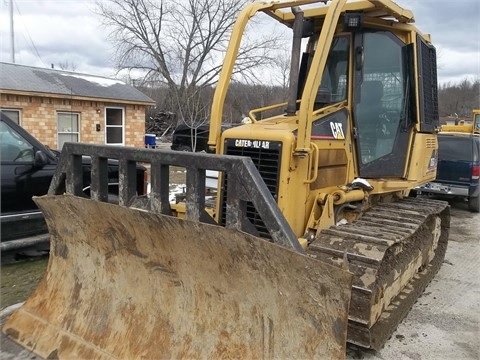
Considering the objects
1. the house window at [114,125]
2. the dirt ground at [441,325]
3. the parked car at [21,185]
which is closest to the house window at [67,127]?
the house window at [114,125]

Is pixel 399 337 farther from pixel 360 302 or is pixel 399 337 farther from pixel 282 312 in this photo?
pixel 282 312

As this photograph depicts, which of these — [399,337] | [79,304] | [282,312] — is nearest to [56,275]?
[79,304]

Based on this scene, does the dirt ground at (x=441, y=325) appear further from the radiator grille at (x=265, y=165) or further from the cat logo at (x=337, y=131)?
the cat logo at (x=337, y=131)

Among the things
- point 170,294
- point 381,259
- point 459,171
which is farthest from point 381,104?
point 459,171

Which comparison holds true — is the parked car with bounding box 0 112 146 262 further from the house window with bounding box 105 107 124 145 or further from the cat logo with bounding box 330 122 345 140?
the house window with bounding box 105 107 124 145

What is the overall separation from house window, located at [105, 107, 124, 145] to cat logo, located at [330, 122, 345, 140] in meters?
14.0

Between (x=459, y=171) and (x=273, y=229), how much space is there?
8963 mm

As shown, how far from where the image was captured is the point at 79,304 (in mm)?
3443

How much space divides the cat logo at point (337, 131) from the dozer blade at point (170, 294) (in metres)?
1.80

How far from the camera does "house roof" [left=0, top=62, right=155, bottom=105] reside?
558 inches

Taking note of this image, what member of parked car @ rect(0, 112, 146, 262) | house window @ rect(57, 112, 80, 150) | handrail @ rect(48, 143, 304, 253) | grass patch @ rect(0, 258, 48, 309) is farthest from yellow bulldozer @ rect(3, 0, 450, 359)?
house window @ rect(57, 112, 80, 150)

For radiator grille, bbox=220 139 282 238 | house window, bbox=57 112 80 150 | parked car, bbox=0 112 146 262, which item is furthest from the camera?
house window, bbox=57 112 80 150

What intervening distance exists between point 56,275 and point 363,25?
346 centimetres

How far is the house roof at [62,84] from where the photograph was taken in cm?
1418
